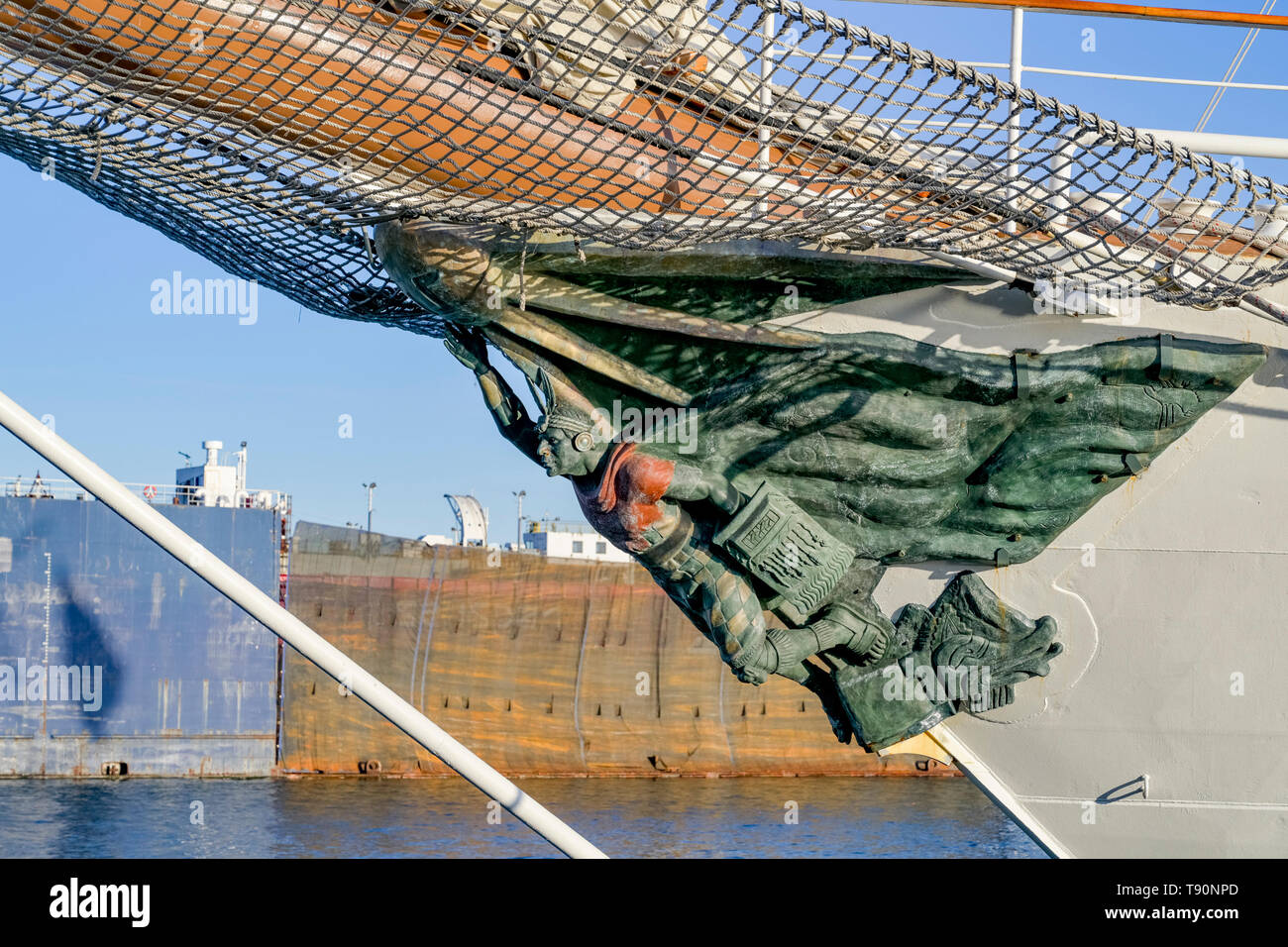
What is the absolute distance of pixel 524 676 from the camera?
3066 cm

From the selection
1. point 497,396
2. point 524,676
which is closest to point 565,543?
point 524,676

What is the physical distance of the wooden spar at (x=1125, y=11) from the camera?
521cm

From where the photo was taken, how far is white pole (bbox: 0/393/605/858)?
4246 mm

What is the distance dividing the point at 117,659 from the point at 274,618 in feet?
90.0

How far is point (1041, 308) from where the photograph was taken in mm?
5152

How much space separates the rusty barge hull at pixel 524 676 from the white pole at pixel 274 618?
25.7 m

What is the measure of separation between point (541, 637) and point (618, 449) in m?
26.4

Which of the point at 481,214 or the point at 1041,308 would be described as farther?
the point at 1041,308

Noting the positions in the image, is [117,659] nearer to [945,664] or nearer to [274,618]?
[274,618]

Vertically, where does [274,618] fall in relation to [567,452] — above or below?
below
